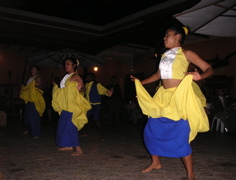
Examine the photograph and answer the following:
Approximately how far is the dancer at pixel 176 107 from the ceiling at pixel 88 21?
179 inches

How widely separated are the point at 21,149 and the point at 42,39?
7.85 m

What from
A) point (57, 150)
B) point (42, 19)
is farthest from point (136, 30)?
point (57, 150)

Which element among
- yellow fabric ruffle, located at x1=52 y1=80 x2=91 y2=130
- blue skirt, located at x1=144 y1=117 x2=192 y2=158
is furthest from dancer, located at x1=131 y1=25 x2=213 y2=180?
yellow fabric ruffle, located at x1=52 y1=80 x2=91 y2=130

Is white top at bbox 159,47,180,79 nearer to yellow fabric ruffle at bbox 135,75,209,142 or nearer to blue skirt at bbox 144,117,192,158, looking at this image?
yellow fabric ruffle at bbox 135,75,209,142

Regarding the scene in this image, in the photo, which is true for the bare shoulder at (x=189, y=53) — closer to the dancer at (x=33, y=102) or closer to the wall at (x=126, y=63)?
the dancer at (x=33, y=102)

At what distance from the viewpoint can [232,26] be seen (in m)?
3.92

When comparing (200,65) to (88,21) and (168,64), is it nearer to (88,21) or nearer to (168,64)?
(168,64)

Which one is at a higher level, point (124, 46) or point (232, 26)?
point (124, 46)

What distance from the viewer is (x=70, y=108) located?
3889 mm

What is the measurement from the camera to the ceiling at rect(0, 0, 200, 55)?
8.00 m

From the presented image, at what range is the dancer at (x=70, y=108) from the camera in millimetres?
3824

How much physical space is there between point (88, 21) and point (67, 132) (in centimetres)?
737

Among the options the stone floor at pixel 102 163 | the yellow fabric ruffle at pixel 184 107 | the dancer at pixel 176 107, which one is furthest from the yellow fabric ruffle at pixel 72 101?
the yellow fabric ruffle at pixel 184 107

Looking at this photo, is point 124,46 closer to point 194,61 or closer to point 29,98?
point 29,98
